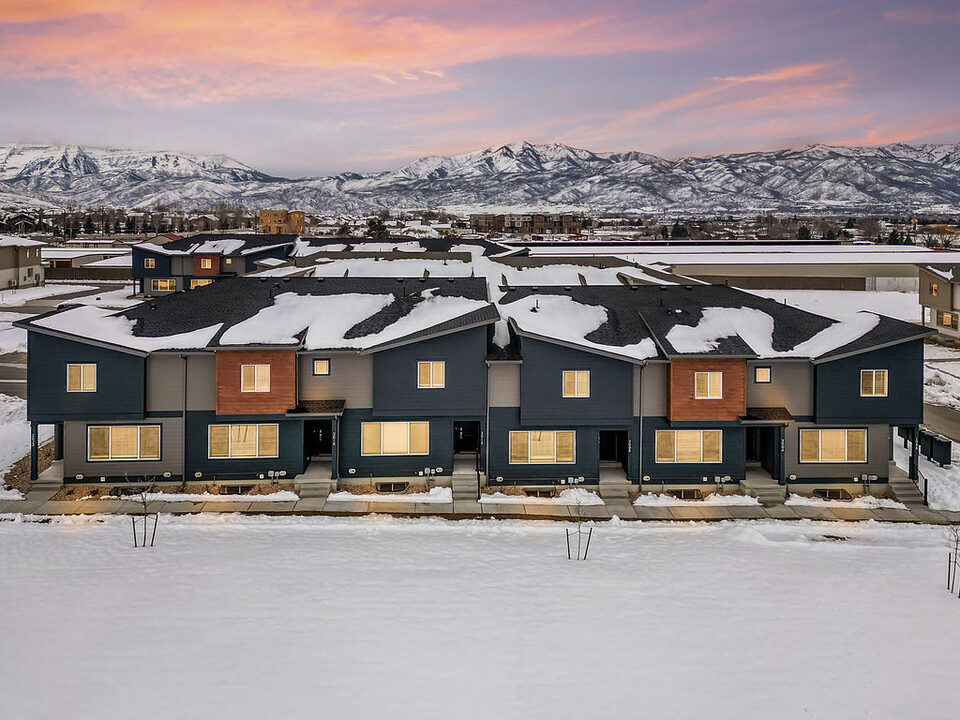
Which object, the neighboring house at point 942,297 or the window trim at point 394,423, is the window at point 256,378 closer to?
the window trim at point 394,423

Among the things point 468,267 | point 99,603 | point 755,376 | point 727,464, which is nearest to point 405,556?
point 99,603

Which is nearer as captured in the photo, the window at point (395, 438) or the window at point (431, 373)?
the window at point (431, 373)

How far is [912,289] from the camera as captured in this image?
83.1m

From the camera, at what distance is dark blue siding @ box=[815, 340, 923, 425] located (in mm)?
26391

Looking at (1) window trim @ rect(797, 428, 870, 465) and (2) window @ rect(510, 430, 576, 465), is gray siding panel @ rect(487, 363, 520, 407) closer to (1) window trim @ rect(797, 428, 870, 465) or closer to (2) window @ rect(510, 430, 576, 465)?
(2) window @ rect(510, 430, 576, 465)

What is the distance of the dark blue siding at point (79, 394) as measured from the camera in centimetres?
2512

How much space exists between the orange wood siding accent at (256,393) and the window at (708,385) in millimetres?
13973

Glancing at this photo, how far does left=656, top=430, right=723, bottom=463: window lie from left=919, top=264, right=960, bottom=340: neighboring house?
1427 inches

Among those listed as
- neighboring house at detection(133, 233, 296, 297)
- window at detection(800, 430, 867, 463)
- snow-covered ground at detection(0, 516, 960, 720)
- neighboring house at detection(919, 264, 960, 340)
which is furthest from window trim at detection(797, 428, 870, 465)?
neighboring house at detection(133, 233, 296, 297)

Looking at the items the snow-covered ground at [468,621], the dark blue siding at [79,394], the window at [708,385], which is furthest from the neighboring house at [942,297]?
the dark blue siding at [79,394]

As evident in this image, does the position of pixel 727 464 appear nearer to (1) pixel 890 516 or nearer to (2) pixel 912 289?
(1) pixel 890 516

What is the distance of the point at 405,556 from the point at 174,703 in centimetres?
780

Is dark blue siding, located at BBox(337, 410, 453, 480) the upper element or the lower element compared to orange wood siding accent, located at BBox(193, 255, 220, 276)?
lower

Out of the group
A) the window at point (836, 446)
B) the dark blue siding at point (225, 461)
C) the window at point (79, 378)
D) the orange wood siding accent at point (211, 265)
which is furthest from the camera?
the orange wood siding accent at point (211, 265)
